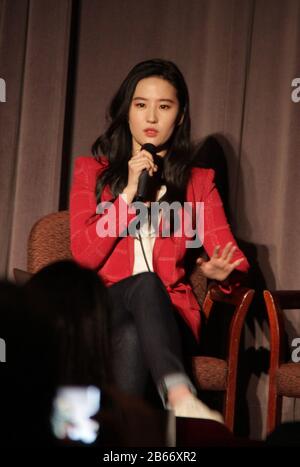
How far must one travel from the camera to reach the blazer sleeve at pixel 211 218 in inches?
100

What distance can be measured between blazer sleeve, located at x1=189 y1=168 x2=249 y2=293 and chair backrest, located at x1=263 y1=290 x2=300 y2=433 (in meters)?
0.15

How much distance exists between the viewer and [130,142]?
261cm

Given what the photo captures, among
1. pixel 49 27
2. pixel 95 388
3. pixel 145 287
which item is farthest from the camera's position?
pixel 49 27

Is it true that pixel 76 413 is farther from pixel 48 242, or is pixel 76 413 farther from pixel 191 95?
pixel 191 95

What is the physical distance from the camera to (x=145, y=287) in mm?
2076

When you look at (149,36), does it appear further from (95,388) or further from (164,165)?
(95,388)

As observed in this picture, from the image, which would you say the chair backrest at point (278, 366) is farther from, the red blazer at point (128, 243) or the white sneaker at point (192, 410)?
the white sneaker at point (192, 410)

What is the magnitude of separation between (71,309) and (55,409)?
137 mm

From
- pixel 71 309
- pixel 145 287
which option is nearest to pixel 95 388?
pixel 71 309

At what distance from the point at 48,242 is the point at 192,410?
38.4 inches

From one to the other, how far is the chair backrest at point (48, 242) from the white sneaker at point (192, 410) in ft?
2.86

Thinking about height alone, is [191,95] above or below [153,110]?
above

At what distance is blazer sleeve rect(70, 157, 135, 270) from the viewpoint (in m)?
2.36

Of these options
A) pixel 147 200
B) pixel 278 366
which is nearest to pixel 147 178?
pixel 147 200
